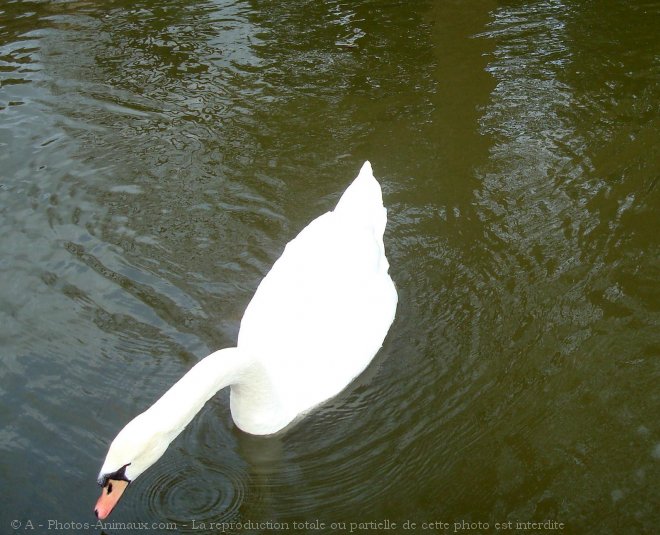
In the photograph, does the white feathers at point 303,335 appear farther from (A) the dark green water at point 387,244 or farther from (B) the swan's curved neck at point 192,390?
(A) the dark green water at point 387,244

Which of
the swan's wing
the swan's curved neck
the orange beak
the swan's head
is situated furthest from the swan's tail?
the orange beak

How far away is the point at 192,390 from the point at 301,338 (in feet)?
3.63

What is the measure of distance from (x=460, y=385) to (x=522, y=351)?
57 cm

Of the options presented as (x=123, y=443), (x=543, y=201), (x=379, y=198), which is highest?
(x=123, y=443)

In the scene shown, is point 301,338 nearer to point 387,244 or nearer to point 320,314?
point 320,314

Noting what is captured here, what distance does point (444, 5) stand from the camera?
Result: 10828mm

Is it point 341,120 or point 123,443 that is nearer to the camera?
point 123,443

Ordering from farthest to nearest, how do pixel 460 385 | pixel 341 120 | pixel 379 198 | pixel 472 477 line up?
pixel 341 120 < pixel 379 198 < pixel 460 385 < pixel 472 477

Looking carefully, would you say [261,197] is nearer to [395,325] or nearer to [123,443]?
[395,325]

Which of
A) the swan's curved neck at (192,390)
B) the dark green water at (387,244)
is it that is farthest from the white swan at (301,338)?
the dark green water at (387,244)

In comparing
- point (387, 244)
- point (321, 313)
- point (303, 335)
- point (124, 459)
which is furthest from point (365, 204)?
point (124, 459)

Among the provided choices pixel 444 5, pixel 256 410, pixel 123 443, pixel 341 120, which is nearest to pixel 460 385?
pixel 256 410

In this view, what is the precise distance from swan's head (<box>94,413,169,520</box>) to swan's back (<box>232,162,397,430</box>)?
2.83ft

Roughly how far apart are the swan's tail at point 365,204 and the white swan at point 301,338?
0.01 meters
